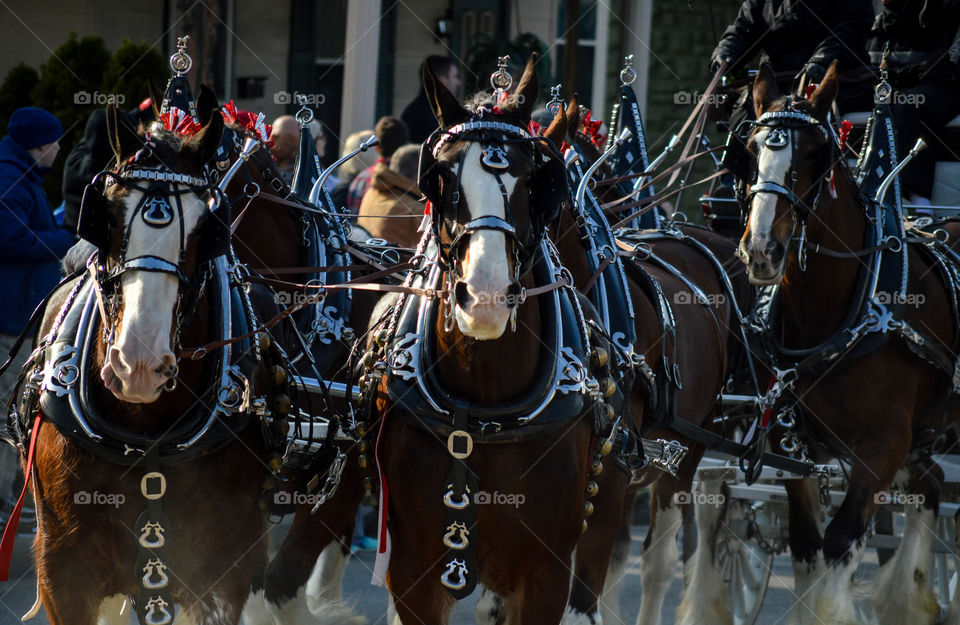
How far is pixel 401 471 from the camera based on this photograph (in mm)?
3859

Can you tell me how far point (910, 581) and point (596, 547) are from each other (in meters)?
2.64

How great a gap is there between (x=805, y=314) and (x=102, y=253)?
11.2 feet

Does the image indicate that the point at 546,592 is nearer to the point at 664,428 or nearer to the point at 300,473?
the point at 300,473

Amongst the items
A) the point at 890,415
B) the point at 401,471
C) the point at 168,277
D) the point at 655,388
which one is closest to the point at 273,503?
the point at 401,471

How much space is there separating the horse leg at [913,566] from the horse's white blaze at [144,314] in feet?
13.9

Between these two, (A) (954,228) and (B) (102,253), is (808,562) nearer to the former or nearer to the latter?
(A) (954,228)

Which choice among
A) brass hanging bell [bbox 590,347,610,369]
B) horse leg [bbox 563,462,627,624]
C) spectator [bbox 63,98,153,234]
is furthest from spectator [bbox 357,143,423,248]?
brass hanging bell [bbox 590,347,610,369]

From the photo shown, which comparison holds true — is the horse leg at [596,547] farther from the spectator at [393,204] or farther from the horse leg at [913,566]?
the spectator at [393,204]

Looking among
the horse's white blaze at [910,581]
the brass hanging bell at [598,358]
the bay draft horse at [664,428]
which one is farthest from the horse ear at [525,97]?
the horse's white blaze at [910,581]

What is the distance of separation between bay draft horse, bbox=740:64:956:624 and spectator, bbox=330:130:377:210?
113 inches

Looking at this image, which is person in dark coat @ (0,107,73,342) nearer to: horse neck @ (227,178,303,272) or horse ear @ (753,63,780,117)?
horse neck @ (227,178,303,272)

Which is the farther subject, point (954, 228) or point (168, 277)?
point (954, 228)

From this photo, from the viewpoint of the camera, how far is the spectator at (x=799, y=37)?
717 cm

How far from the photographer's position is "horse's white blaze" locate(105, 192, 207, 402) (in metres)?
3.27
